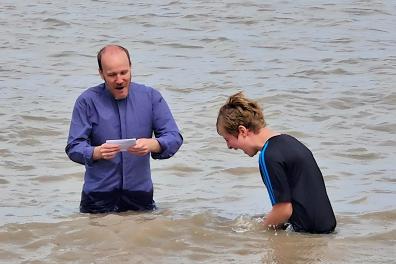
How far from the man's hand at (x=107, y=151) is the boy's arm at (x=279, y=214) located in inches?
46.1

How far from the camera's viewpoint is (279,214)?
714 cm

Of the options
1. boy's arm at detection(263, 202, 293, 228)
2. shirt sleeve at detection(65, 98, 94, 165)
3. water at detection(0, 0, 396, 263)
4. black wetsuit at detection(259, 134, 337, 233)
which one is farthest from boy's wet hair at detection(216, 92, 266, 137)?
shirt sleeve at detection(65, 98, 94, 165)

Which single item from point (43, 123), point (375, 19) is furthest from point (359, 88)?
point (375, 19)

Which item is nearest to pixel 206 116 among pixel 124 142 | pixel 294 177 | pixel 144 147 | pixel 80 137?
pixel 80 137

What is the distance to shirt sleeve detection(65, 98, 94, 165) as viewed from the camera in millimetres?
7426

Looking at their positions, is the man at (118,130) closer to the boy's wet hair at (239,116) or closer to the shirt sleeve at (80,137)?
the shirt sleeve at (80,137)

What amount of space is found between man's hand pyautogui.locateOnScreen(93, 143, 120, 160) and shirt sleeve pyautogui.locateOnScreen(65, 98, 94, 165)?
0.28 feet

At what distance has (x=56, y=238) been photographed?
780 cm

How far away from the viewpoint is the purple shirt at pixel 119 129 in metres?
7.56

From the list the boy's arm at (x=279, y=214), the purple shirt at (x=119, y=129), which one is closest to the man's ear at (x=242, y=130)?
the boy's arm at (x=279, y=214)

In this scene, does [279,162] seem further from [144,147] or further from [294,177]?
[144,147]

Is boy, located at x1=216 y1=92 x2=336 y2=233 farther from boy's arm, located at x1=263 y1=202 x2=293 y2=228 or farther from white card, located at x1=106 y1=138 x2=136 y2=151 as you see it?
white card, located at x1=106 y1=138 x2=136 y2=151

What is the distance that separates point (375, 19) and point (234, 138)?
13.6 metres

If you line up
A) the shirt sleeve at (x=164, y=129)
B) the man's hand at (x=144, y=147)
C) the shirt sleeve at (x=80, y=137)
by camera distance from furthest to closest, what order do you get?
the shirt sleeve at (x=164, y=129), the shirt sleeve at (x=80, y=137), the man's hand at (x=144, y=147)
